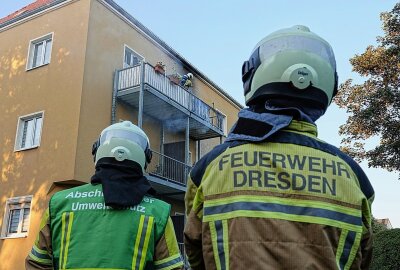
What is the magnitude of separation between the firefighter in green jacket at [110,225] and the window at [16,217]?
12.1m

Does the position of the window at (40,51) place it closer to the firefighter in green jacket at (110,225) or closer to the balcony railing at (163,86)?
the balcony railing at (163,86)

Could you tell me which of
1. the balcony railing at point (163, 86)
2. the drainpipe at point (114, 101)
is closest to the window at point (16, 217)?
the drainpipe at point (114, 101)

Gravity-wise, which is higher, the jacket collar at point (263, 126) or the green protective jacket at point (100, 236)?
the jacket collar at point (263, 126)

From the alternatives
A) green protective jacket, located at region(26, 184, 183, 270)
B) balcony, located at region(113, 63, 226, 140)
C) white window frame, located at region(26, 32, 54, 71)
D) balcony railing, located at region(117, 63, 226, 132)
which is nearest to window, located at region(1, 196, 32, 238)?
balcony, located at region(113, 63, 226, 140)

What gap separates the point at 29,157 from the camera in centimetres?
1479

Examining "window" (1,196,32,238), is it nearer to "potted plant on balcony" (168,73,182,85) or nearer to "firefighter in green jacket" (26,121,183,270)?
"potted plant on balcony" (168,73,182,85)

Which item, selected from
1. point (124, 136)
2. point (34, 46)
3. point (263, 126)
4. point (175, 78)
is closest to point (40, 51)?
point (34, 46)

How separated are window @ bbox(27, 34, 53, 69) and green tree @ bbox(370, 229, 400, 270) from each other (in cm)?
1141

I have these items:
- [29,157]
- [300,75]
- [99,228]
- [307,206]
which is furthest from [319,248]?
[29,157]

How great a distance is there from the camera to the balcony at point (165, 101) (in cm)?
1582

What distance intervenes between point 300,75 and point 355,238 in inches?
27.5

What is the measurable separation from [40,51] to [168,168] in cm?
586

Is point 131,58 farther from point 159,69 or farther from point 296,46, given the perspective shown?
point 296,46

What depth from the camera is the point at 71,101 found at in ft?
47.9
